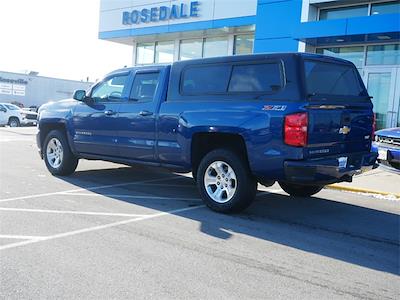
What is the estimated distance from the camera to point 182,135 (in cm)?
684

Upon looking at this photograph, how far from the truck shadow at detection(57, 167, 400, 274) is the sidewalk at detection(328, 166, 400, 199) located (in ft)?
1.99

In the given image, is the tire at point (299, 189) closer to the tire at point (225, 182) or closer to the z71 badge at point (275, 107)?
the tire at point (225, 182)

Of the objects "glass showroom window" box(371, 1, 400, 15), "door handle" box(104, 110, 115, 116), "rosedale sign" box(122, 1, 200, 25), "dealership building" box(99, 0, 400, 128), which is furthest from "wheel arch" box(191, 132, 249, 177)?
"rosedale sign" box(122, 1, 200, 25)

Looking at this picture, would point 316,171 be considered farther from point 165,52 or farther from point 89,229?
point 165,52

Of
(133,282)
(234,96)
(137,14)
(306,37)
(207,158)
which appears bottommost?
(133,282)

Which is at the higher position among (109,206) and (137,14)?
(137,14)

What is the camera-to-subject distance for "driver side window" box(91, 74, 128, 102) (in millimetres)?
8055

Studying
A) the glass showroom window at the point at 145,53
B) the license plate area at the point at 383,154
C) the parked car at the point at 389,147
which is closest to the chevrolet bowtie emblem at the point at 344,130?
the parked car at the point at 389,147

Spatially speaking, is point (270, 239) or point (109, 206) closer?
point (270, 239)

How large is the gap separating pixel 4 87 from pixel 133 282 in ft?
147

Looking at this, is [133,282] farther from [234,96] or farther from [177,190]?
[177,190]

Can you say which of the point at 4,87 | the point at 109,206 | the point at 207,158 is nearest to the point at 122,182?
the point at 109,206

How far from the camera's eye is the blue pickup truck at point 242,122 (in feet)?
19.0

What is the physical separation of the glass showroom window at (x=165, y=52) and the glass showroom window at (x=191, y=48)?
73cm
